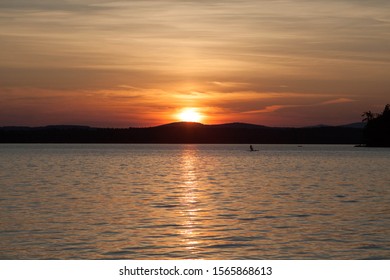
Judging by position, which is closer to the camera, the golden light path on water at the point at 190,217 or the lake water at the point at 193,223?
the lake water at the point at 193,223

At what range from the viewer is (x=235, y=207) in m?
51.6

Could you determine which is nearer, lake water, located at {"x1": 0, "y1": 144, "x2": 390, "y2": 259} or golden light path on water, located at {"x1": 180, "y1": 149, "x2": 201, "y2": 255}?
lake water, located at {"x1": 0, "y1": 144, "x2": 390, "y2": 259}

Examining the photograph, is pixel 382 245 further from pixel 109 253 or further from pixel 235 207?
pixel 235 207

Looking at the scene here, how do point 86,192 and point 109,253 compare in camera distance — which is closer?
point 109,253

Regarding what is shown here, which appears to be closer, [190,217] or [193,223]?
[193,223]

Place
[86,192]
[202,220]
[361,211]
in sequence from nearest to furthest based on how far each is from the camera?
[202,220]
[361,211]
[86,192]

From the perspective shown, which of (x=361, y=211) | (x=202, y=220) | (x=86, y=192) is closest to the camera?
(x=202, y=220)

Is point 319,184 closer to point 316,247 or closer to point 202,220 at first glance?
point 202,220
